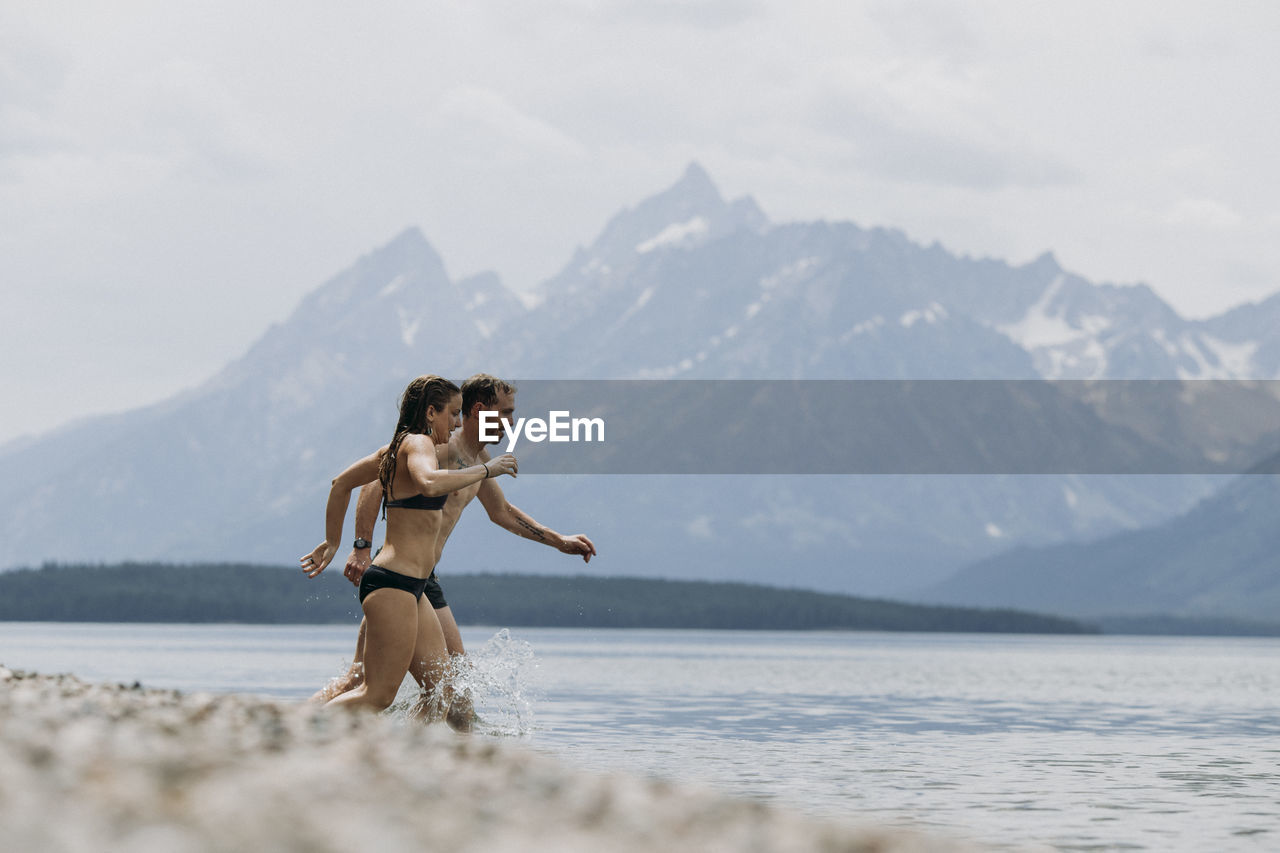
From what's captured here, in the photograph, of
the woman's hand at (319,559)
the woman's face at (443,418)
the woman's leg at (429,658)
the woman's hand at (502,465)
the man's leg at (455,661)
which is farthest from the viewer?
the man's leg at (455,661)

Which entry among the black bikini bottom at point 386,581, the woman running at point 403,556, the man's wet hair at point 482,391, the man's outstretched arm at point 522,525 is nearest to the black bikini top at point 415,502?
the woman running at point 403,556

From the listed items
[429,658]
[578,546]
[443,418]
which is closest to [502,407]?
[443,418]

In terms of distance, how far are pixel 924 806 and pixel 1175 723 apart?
950 inches

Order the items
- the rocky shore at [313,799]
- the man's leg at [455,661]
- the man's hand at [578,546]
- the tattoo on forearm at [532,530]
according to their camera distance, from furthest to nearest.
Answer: the tattoo on forearm at [532,530] → the man's leg at [455,661] → the man's hand at [578,546] → the rocky shore at [313,799]

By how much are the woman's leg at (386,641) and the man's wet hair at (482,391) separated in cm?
225

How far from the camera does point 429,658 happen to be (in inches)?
693

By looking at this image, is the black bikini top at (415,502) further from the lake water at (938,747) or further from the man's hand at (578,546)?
the lake water at (938,747)

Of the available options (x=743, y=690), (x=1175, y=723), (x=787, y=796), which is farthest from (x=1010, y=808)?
(x=743, y=690)

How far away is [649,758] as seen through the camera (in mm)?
25875

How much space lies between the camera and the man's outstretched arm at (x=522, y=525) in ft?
59.4

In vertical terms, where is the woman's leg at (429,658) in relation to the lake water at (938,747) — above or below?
above

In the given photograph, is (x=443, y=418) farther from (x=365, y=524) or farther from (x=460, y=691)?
(x=460, y=691)

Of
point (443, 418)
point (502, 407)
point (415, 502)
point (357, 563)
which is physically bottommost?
point (357, 563)

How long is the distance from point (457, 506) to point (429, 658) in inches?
76.5
